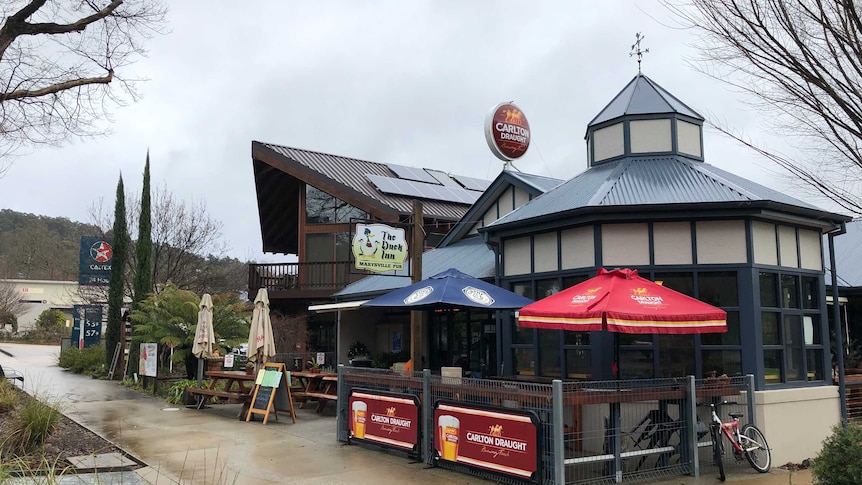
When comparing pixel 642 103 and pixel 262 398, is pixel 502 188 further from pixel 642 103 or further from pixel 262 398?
pixel 262 398

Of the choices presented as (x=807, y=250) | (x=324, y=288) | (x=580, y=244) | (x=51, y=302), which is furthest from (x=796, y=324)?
(x=51, y=302)

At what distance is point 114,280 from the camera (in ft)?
82.1

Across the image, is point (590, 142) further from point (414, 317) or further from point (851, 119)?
point (851, 119)

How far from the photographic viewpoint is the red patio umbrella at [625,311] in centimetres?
855

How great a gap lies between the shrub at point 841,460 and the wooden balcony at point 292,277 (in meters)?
18.0

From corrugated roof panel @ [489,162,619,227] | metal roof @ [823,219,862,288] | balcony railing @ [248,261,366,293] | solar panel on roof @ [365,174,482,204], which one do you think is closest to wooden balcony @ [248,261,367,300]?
balcony railing @ [248,261,366,293]

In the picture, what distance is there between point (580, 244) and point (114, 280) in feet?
64.6

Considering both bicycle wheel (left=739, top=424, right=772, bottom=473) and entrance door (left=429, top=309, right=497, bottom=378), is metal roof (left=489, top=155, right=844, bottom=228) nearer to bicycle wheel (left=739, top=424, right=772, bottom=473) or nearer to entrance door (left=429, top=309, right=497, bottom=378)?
entrance door (left=429, top=309, right=497, bottom=378)

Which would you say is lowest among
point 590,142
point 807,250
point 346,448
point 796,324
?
point 346,448

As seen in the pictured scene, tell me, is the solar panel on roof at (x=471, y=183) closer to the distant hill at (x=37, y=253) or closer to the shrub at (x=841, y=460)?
the shrub at (x=841, y=460)

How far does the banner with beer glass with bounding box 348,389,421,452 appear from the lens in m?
9.79

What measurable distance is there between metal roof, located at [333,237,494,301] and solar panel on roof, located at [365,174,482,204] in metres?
4.71

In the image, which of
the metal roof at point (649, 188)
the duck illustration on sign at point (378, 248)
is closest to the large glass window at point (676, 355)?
the metal roof at point (649, 188)

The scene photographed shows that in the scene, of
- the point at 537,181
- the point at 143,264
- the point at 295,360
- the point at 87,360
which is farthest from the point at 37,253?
the point at 537,181
